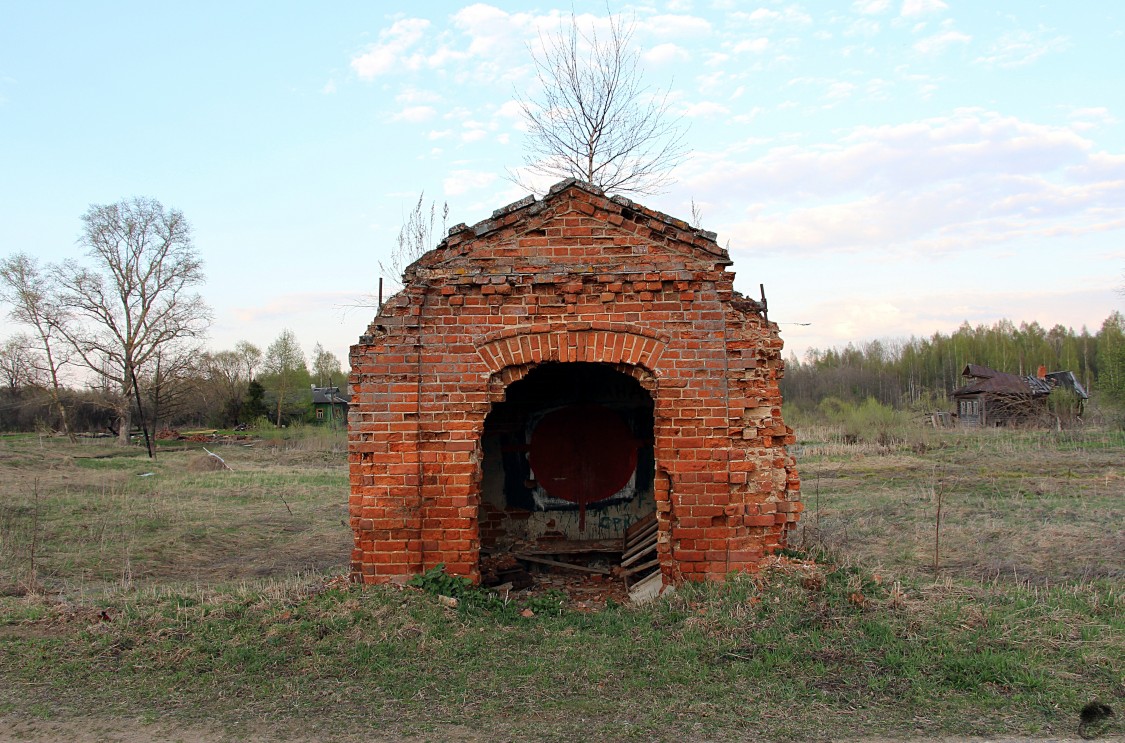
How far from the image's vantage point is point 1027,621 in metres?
5.31

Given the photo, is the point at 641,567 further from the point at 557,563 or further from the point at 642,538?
the point at 557,563

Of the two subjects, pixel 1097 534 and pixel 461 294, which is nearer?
pixel 461 294

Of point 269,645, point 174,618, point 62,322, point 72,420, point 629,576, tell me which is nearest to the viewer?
point 269,645

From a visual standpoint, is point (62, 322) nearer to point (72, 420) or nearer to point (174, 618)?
point (72, 420)

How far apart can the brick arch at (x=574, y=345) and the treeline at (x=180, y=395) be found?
2697 cm

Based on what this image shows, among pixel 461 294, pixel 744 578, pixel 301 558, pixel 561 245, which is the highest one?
pixel 561 245

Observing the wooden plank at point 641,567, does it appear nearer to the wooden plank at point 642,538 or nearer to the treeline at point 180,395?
the wooden plank at point 642,538

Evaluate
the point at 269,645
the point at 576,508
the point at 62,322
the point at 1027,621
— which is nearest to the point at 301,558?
the point at 576,508

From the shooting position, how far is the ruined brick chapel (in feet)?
19.9

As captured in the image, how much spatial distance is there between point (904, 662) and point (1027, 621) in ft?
4.47

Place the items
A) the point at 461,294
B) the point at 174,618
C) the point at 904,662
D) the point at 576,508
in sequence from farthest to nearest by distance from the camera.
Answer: the point at 576,508, the point at 461,294, the point at 174,618, the point at 904,662

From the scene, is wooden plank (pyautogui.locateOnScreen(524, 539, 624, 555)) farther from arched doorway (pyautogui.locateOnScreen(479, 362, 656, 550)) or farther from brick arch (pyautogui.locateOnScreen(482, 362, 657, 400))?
brick arch (pyautogui.locateOnScreen(482, 362, 657, 400))

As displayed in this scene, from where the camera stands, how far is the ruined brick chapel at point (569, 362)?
608 cm

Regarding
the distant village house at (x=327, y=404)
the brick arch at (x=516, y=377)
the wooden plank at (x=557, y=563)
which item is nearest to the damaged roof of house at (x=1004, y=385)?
the wooden plank at (x=557, y=563)
